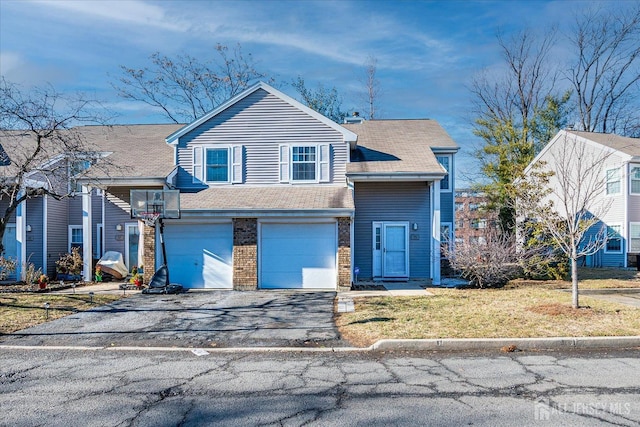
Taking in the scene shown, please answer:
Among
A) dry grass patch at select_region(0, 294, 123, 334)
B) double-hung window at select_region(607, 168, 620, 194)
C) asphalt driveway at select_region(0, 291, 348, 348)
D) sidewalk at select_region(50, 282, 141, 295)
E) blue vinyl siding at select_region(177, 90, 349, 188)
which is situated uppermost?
blue vinyl siding at select_region(177, 90, 349, 188)

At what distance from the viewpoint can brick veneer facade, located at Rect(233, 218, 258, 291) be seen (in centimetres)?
1547

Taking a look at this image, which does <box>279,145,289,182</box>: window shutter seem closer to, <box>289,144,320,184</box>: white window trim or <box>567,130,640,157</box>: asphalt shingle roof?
<box>289,144,320,184</box>: white window trim

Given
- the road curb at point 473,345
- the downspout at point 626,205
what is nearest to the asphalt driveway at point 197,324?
the road curb at point 473,345

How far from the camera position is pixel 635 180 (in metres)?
24.0

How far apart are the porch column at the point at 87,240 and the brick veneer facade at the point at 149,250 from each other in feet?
9.51

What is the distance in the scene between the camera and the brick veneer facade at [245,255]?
15469 mm

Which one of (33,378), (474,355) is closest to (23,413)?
(33,378)

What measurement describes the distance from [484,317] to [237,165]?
34.7 feet

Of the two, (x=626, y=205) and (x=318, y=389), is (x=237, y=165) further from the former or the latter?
(x=626, y=205)

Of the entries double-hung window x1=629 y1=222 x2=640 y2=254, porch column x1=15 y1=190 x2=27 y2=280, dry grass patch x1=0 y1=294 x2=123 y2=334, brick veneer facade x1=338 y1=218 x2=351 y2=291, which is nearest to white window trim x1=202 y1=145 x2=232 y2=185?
brick veneer facade x1=338 y1=218 x2=351 y2=291

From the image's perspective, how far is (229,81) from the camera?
104ft

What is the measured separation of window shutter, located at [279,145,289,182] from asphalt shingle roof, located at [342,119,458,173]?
7.41 ft

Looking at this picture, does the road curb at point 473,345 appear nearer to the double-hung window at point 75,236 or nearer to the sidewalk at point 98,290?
the sidewalk at point 98,290

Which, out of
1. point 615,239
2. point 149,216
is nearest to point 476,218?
point 615,239
